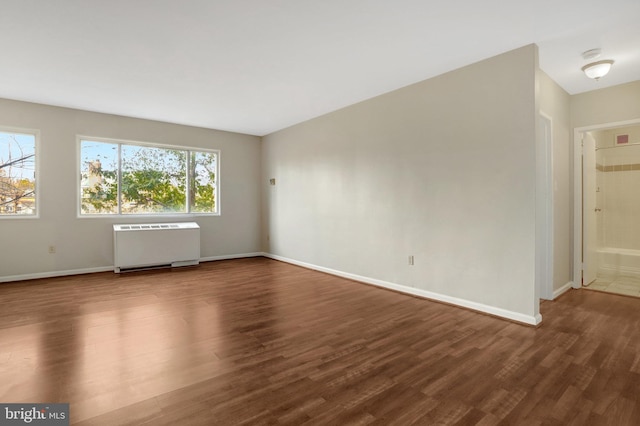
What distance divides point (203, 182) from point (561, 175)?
6042 mm

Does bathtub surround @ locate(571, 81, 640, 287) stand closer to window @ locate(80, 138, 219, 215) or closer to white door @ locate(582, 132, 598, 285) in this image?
white door @ locate(582, 132, 598, 285)

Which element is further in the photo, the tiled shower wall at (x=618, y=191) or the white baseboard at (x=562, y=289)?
the tiled shower wall at (x=618, y=191)

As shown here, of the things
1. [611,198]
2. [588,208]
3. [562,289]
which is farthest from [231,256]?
[611,198]

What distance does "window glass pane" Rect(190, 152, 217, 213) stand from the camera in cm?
636

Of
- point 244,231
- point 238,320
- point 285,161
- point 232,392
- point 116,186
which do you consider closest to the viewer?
point 232,392

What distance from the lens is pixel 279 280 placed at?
187 inches

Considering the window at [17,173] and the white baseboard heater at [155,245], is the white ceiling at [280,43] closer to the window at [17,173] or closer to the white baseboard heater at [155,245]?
the window at [17,173]

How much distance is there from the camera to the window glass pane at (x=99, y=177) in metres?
5.26

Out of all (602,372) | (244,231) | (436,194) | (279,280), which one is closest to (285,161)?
(244,231)

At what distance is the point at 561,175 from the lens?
3.97 m

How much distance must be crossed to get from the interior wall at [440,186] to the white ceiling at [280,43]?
1.15 ft

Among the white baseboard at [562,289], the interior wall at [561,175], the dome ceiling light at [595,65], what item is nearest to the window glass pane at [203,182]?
the interior wall at [561,175]

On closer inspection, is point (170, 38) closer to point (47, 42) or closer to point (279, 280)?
point (47, 42)

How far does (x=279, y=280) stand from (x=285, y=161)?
2.63m
